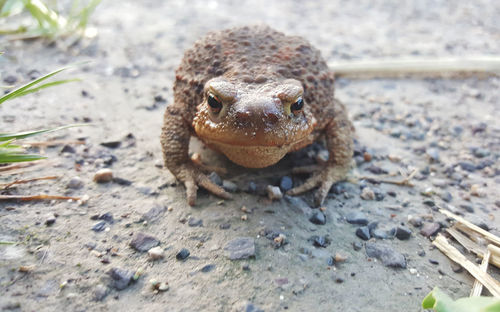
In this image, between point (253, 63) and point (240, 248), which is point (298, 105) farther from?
point (240, 248)

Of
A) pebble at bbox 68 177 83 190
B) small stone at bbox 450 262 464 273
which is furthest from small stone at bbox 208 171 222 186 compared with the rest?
small stone at bbox 450 262 464 273

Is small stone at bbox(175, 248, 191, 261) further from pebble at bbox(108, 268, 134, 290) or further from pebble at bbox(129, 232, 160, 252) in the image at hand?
pebble at bbox(108, 268, 134, 290)

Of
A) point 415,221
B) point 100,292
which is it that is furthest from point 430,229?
point 100,292

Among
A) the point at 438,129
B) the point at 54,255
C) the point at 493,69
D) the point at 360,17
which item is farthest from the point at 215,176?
the point at 360,17

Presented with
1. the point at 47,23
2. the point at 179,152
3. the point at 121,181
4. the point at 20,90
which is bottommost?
the point at 121,181

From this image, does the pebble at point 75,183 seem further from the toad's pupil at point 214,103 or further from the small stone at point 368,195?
Result: the small stone at point 368,195
